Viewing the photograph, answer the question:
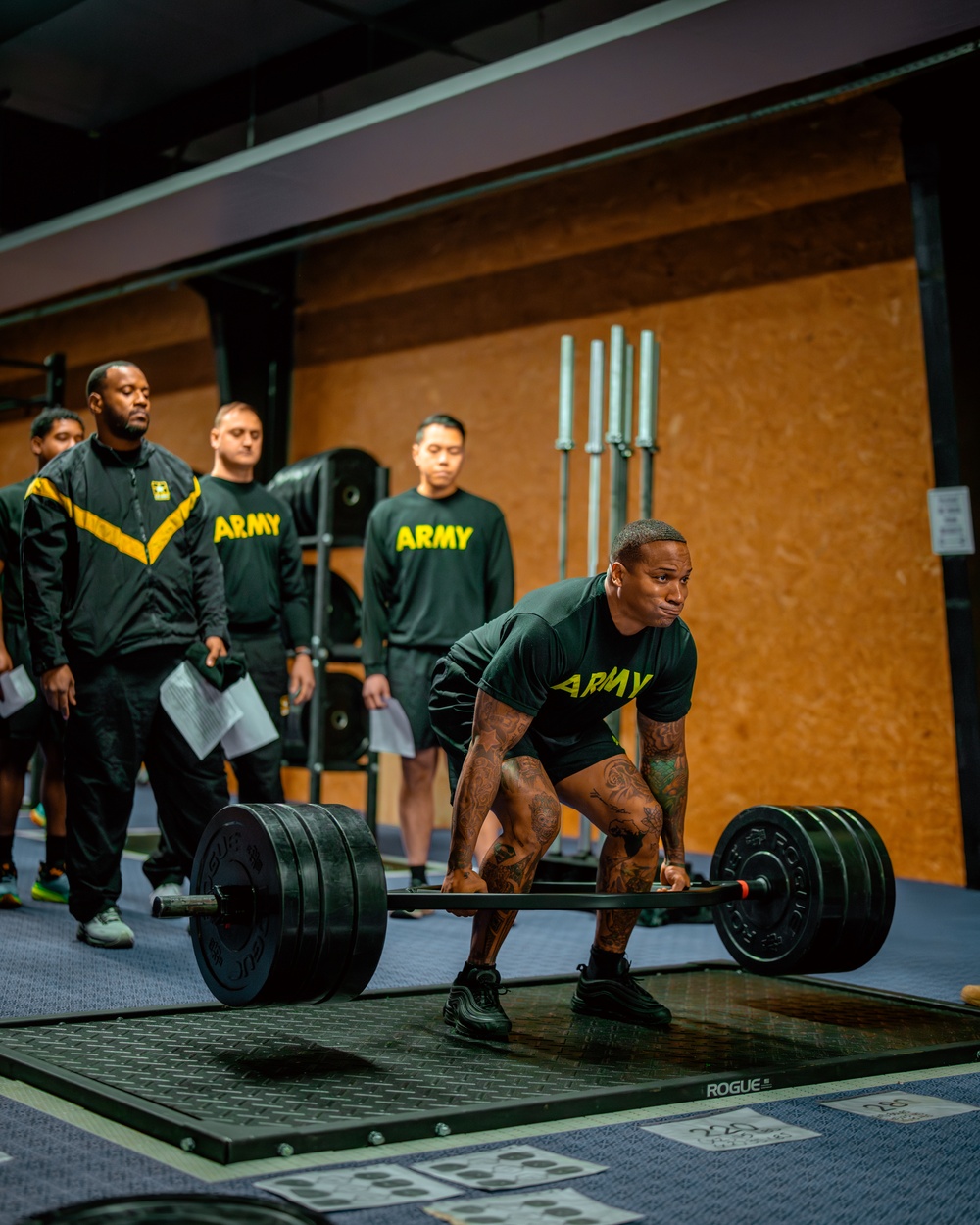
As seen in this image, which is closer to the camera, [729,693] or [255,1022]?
[255,1022]

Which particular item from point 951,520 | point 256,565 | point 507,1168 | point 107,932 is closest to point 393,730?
point 256,565

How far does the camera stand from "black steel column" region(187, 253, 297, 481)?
23.1 ft

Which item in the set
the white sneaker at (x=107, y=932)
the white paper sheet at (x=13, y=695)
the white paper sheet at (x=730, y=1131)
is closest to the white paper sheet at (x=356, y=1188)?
the white paper sheet at (x=730, y=1131)

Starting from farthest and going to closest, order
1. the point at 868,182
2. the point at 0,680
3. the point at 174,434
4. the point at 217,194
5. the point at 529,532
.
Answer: the point at 174,434 → the point at 529,532 → the point at 217,194 → the point at 868,182 → the point at 0,680

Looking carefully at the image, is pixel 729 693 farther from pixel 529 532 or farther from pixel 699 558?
pixel 529 532

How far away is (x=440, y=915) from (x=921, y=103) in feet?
10.4

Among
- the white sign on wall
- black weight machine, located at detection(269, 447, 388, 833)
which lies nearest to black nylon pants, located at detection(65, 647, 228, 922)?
black weight machine, located at detection(269, 447, 388, 833)

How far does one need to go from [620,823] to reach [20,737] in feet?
6.93

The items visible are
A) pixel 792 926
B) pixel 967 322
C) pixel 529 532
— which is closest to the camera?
pixel 792 926

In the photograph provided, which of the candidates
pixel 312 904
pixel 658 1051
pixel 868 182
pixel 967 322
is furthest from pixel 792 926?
pixel 868 182

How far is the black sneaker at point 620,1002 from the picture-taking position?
2625mm

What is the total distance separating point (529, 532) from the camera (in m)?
6.28

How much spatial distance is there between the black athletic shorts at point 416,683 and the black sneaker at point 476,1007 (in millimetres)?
1491

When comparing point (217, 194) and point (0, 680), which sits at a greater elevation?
point (217, 194)
